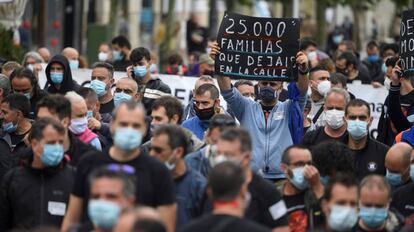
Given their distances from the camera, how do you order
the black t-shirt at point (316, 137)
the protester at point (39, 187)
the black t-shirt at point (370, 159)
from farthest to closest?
the black t-shirt at point (316, 137) → the black t-shirt at point (370, 159) → the protester at point (39, 187)

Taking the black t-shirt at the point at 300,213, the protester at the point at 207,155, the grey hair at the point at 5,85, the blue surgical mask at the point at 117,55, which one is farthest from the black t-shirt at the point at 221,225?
the blue surgical mask at the point at 117,55

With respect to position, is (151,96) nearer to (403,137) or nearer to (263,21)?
(263,21)

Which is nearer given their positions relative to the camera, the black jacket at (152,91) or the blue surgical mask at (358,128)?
the blue surgical mask at (358,128)

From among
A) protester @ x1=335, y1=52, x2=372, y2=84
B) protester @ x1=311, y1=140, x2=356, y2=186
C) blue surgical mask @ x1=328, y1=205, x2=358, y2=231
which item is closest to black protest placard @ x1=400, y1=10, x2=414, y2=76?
protester @ x1=311, y1=140, x2=356, y2=186

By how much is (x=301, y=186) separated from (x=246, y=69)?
150 inches

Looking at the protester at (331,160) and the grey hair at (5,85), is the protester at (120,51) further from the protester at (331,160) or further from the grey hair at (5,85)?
the protester at (331,160)

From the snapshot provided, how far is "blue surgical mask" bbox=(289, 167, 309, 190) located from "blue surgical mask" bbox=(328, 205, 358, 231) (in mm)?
1158

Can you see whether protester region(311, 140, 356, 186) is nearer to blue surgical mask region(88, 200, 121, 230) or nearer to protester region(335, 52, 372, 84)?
blue surgical mask region(88, 200, 121, 230)

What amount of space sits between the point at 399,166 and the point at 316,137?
1855 millimetres

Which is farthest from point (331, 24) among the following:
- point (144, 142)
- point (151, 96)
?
point (144, 142)

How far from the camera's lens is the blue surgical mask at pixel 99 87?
17.1 meters

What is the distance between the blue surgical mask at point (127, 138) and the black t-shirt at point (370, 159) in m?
3.50

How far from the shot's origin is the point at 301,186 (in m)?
12.2

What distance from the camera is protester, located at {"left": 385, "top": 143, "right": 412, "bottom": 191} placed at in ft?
42.9
